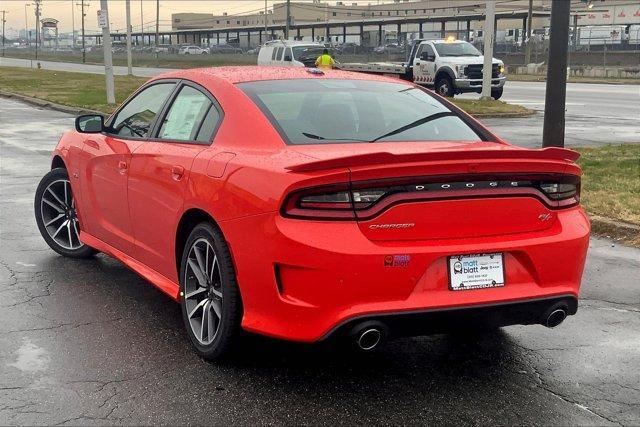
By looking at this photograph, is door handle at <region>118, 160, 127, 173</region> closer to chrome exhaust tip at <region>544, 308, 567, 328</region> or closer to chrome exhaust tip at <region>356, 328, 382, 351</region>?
chrome exhaust tip at <region>356, 328, 382, 351</region>

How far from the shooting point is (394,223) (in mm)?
3951

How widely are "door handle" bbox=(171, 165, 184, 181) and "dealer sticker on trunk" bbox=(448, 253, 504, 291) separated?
1698 mm

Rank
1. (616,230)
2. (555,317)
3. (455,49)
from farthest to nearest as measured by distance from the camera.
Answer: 1. (455,49)
2. (616,230)
3. (555,317)

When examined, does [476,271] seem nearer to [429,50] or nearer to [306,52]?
[429,50]

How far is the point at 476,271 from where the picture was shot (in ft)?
13.4

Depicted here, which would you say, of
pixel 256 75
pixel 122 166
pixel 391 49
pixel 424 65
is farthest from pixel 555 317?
pixel 391 49

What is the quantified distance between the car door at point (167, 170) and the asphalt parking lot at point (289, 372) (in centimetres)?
50

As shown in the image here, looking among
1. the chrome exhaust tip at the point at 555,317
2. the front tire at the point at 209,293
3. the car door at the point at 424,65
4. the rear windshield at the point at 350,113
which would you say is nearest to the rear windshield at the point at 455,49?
the car door at the point at 424,65

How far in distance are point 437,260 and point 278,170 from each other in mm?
872

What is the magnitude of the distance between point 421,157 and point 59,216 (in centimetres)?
414

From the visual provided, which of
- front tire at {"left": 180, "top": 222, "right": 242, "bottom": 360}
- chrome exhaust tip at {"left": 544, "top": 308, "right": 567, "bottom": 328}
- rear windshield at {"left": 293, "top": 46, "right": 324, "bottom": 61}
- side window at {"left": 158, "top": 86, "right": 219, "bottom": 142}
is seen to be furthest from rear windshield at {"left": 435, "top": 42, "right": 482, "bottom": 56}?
chrome exhaust tip at {"left": 544, "top": 308, "right": 567, "bottom": 328}

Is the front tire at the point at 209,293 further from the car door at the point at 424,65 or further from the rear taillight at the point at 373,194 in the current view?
the car door at the point at 424,65

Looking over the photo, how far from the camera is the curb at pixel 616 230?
308 inches

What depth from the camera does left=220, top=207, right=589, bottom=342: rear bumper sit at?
388 cm
